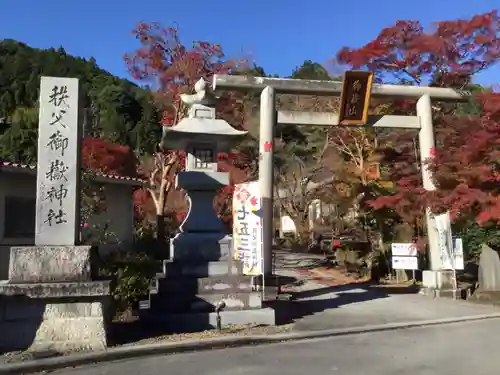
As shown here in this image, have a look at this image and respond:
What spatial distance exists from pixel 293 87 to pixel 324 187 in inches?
475

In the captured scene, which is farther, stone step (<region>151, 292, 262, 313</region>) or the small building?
the small building

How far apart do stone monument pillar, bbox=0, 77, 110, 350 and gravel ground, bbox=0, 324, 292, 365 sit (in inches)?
5.5

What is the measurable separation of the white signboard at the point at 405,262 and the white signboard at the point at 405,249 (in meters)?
0.13

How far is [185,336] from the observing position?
8.23 meters

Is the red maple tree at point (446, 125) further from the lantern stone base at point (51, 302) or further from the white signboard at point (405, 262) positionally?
the lantern stone base at point (51, 302)

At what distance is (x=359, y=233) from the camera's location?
23812 mm

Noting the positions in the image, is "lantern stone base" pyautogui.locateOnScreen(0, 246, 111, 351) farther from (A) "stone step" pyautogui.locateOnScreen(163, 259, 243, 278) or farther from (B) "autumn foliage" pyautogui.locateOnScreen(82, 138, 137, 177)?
(B) "autumn foliage" pyautogui.locateOnScreen(82, 138, 137, 177)

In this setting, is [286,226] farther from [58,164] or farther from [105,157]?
[58,164]

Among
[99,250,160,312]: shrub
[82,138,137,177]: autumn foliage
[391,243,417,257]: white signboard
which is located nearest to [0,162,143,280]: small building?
[99,250,160,312]: shrub

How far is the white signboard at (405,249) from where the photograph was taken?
51.3 feet

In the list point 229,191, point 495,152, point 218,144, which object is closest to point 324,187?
point 229,191

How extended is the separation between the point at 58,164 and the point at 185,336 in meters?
3.50

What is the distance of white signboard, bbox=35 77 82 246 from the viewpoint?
23.5ft

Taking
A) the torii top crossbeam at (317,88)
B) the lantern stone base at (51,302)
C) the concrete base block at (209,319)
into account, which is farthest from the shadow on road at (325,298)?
the torii top crossbeam at (317,88)
